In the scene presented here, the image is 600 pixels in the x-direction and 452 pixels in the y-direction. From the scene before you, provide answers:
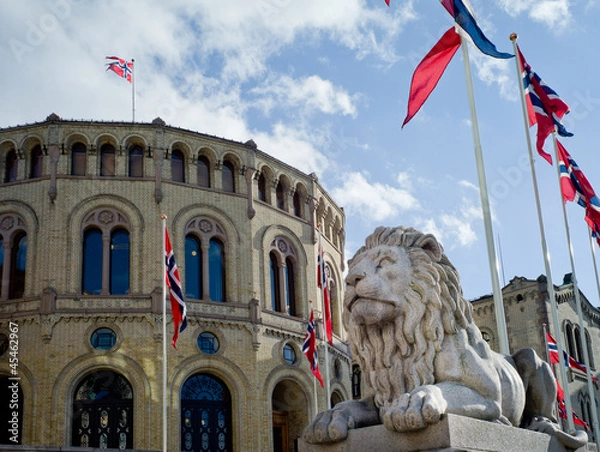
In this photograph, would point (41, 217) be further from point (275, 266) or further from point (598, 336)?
point (598, 336)

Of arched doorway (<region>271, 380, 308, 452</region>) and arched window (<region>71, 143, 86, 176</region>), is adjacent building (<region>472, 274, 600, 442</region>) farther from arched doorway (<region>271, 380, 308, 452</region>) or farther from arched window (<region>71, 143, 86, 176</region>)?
arched window (<region>71, 143, 86, 176</region>)

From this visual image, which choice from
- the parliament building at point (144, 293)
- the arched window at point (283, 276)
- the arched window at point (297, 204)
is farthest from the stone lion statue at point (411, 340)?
the arched window at point (297, 204)

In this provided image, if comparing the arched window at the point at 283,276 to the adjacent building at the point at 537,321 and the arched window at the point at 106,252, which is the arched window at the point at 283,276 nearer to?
the arched window at the point at 106,252

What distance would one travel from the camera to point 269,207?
39.1 m

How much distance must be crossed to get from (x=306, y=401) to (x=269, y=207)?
8.97 m

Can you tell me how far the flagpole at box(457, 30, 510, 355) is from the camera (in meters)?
10.4

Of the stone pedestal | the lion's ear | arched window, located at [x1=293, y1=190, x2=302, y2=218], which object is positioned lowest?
the stone pedestal

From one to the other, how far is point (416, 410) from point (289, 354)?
31932mm

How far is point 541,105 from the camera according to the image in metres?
17.6

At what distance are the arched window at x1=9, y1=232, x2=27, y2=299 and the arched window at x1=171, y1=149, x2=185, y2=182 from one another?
686 cm

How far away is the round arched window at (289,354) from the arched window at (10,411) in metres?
11.1

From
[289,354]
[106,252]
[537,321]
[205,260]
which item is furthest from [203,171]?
[537,321]

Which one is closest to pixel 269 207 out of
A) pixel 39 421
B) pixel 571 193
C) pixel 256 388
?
pixel 256 388

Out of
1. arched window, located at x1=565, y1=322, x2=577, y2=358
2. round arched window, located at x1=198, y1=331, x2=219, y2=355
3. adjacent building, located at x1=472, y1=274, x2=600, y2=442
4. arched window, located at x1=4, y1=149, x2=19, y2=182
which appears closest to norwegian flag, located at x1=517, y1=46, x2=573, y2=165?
round arched window, located at x1=198, y1=331, x2=219, y2=355
